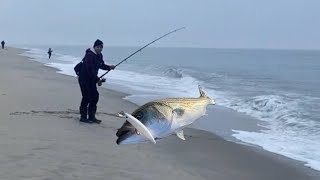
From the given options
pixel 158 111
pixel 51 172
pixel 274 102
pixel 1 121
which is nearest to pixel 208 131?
pixel 1 121

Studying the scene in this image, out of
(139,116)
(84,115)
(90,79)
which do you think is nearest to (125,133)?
(139,116)

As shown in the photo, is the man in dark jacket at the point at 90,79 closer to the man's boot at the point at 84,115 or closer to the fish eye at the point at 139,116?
the man's boot at the point at 84,115

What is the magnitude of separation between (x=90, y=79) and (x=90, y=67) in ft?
1.82

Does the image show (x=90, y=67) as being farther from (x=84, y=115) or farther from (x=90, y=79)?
(x=84, y=115)

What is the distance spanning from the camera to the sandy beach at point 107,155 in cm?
676

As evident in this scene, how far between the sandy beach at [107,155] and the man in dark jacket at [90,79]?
1.07ft

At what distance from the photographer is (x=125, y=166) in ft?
23.7

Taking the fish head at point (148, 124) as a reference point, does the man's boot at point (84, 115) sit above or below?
below

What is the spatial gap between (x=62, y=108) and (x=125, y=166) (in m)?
5.99

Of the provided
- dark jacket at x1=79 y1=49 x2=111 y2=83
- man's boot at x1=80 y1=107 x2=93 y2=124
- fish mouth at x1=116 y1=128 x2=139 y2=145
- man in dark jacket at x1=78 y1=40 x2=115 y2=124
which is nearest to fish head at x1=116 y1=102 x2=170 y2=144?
fish mouth at x1=116 y1=128 x2=139 y2=145

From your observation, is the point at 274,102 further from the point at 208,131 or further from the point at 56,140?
the point at 56,140

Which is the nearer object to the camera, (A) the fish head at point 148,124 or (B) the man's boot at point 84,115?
(A) the fish head at point 148,124

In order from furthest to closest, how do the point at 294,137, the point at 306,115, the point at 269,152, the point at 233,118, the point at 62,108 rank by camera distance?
1. the point at 306,115
2. the point at 233,118
3. the point at 62,108
4. the point at 294,137
5. the point at 269,152

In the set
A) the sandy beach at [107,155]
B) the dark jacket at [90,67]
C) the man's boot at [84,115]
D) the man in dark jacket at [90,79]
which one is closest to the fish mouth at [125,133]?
the sandy beach at [107,155]
